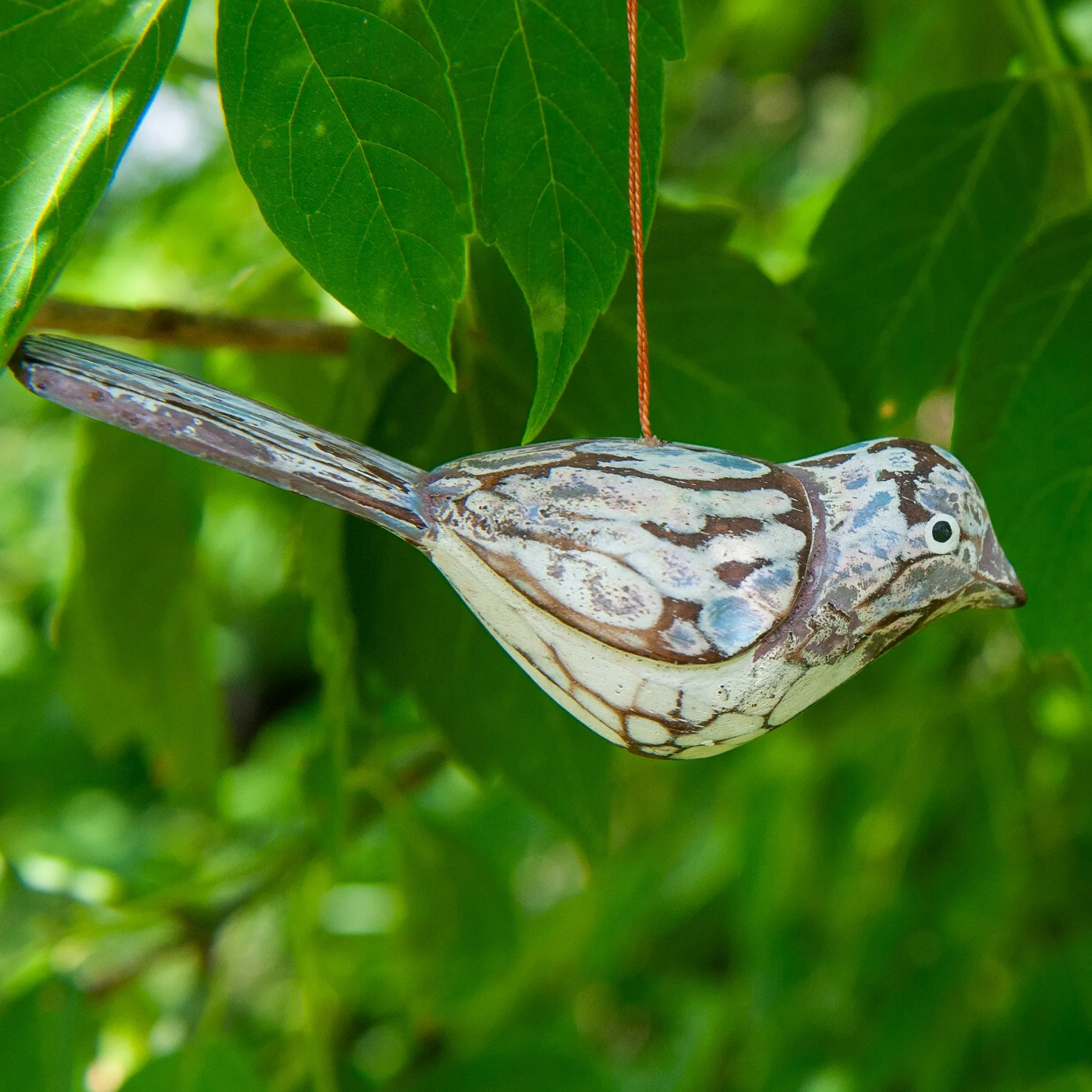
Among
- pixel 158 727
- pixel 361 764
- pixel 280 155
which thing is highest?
pixel 280 155

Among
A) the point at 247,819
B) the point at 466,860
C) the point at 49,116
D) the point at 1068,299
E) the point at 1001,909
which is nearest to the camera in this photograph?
the point at 49,116

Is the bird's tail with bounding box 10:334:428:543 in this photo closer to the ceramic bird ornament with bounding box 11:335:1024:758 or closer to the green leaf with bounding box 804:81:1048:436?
the ceramic bird ornament with bounding box 11:335:1024:758

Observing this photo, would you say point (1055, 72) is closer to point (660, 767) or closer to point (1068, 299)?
point (1068, 299)

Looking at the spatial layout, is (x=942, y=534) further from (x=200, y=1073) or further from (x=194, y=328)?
(x=200, y=1073)

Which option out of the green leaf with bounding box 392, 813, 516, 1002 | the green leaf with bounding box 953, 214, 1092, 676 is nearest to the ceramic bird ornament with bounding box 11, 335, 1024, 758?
the green leaf with bounding box 953, 214, 1092, 676

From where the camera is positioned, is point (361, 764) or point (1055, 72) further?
point (361, 764)

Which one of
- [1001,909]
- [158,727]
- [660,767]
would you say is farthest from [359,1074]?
[1001,909]

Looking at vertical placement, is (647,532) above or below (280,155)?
below

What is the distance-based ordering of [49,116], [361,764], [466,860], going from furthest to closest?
1. [466,860]
2. [361,764]
3. [49,116]
